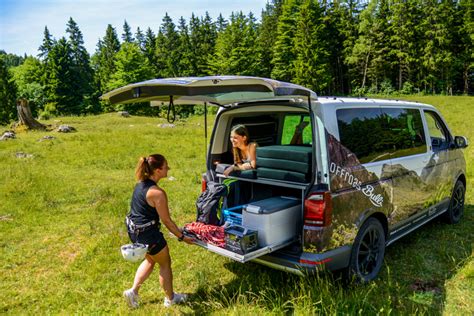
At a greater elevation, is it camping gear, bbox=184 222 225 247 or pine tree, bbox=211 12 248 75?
pine tree, bbox=211 12 248 75

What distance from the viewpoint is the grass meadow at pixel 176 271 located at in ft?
11.7

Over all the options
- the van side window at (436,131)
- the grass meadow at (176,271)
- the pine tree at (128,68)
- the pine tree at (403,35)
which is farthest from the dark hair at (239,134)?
the pine tree at (128,68)

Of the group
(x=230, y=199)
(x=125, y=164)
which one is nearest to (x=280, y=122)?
(x=230, y=199)

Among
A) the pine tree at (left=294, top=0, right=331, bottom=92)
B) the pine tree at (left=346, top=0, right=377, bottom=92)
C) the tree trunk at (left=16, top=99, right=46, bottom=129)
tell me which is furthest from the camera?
the pine tree at (left=294, top=0, right=331, bottom=92)

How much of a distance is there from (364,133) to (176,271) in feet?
9.54

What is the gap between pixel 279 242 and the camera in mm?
3408

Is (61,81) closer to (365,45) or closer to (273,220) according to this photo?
(365,45)

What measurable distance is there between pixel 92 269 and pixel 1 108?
5458 cm

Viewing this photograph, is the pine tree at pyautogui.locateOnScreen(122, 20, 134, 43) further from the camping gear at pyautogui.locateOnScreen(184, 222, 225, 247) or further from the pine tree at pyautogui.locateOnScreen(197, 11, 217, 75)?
the camping gear at pyautogui.locateOnScreen(184, 222, 225, 247)

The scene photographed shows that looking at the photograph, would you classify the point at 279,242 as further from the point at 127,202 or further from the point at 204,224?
the point at 127,202

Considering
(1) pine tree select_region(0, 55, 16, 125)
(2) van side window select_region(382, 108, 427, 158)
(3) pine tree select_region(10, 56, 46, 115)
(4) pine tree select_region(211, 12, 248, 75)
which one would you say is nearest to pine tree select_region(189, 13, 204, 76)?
(4) pine tree select_region(211, 12, 248, 75)

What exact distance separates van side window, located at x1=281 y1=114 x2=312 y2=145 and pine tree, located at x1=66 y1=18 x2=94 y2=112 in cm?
5507

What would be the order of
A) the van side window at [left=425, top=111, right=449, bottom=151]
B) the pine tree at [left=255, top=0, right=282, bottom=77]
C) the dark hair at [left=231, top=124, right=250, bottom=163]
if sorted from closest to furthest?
1. the dark hair at [left=231, top=124, right=250, bottom=163]
2. the van side window at [left=425, top=111, right=449, bottom=151]
3. the pine tree at [left=255, top=0, right=282, bottom=77]

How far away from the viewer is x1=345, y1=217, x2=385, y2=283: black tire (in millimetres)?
3714
